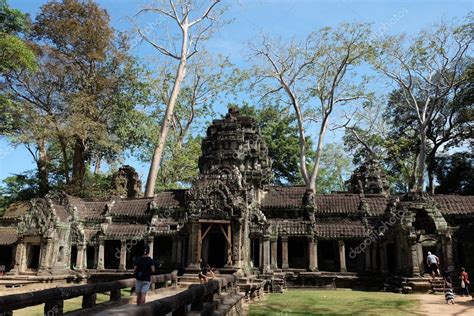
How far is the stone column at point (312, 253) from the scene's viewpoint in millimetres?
22828

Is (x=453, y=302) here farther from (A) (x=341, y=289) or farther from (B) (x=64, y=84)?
(B) (x=64, y=84)

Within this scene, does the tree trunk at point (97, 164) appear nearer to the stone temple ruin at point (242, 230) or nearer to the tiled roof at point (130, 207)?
the stone temple ruin at point (242, 230)

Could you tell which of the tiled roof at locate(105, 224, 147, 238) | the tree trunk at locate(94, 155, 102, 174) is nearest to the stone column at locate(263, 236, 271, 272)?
the tiled roof at locate(105, 224, 147, 238)

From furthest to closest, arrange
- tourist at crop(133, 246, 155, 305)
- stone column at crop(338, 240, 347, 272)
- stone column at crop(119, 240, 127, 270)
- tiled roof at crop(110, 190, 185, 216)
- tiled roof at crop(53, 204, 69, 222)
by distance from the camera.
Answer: tiled roof at crop(110, 190, 185, 216) → tiled roof at crop(53, 204, 69, 222) → stone column at crop(119, 240, 127, 270) → stone column at crop(338, 240, 347, 272) → tourist at crop(133, 246, 155, 305)

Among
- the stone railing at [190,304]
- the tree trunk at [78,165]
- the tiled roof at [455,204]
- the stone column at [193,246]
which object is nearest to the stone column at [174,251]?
the stone column at [193,246]

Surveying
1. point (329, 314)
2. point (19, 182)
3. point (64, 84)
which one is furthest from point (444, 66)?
point (19, 182)

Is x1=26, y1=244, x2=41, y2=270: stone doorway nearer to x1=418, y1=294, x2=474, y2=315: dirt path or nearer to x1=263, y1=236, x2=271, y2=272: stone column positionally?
x1=263, y1=236, x2=271, y2=272: stone column

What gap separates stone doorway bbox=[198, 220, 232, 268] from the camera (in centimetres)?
1962

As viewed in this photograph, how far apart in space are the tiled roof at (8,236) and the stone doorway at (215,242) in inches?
541

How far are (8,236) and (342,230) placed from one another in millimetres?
21475

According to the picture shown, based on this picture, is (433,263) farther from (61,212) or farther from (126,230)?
(61,212)

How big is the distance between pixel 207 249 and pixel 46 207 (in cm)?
1109

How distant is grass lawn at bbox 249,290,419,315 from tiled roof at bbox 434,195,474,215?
782 cm

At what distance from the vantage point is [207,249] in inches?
820
